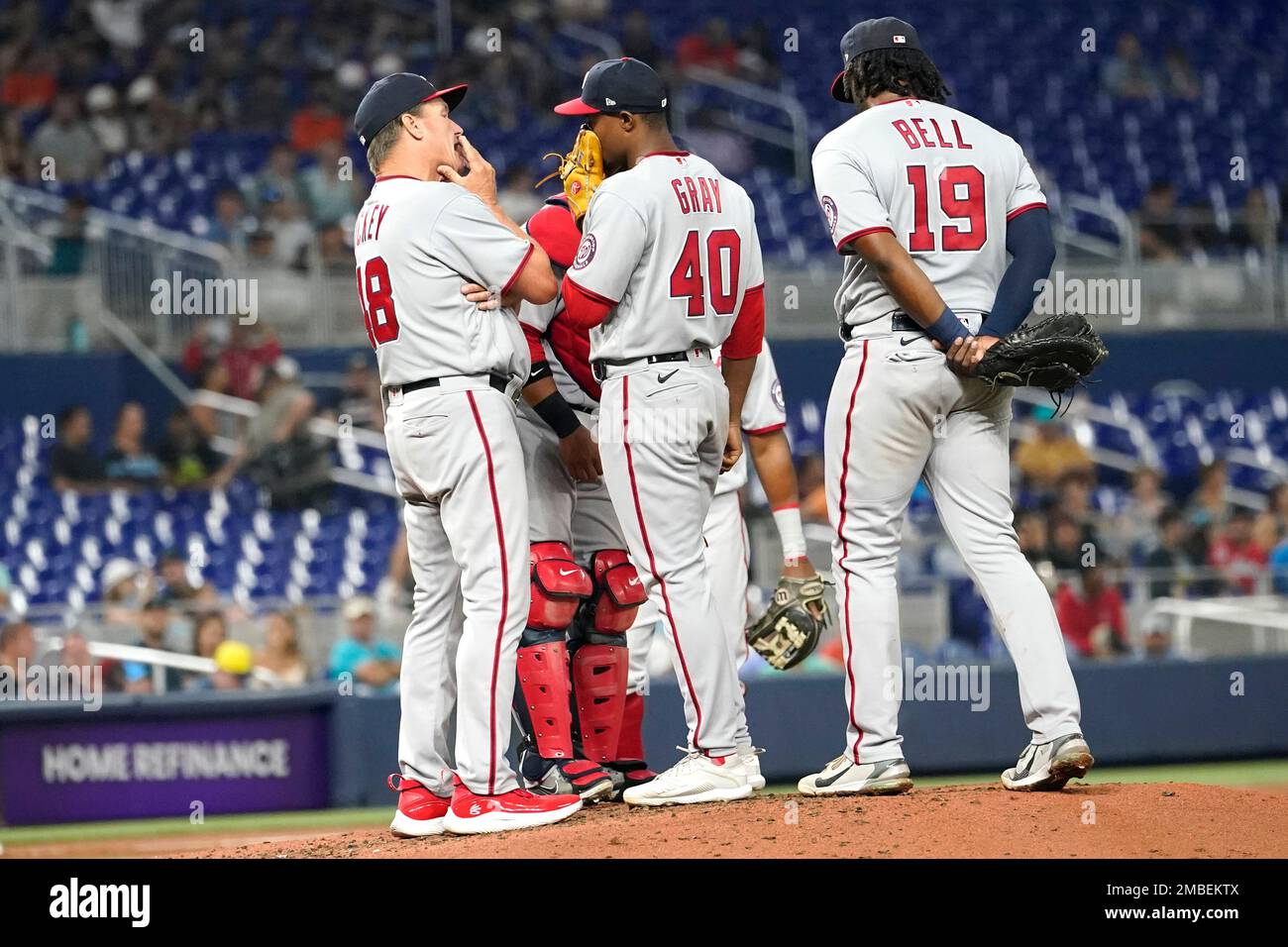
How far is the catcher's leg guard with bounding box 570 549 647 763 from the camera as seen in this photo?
5340 mm

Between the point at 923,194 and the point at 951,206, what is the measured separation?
0.09 m

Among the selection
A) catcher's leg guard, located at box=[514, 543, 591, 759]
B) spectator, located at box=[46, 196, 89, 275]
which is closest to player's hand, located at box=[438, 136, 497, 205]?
catcher's leg guard, located at box=[514, 543, 591, 759]

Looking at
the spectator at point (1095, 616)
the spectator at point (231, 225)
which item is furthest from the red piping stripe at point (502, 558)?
the spectator at point (231, 225)

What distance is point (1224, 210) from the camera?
50.2 ft

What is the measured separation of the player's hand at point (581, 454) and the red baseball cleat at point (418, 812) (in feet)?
3.37

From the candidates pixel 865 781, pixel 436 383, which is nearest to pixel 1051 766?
pixel 865 781

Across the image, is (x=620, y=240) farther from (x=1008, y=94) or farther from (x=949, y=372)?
(x=1008, y=94)

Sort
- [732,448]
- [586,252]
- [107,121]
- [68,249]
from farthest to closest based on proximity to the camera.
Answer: [107,121] → [68,249] → [732,448] → [586,252]

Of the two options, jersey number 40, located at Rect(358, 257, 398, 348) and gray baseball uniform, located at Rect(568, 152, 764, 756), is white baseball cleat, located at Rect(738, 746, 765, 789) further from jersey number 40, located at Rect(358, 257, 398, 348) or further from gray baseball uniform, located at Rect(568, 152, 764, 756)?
jersey number 40, located at Rect(358, 257, 398, 348)

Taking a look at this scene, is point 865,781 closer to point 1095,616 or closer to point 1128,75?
point 1095,616

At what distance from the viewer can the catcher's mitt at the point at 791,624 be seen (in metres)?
5.61

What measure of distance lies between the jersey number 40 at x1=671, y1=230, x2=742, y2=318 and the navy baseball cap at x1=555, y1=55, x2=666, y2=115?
0.41 metres

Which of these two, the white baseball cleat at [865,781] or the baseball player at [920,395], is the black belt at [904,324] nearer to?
the baseball player at [920,395]

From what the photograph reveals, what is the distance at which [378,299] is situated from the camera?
16.0ft
